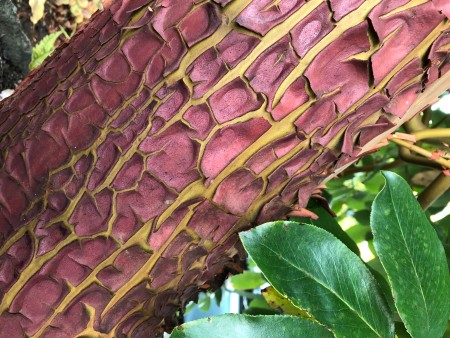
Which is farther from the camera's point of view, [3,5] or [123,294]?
[3,5]

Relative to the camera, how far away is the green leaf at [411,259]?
0.41 m

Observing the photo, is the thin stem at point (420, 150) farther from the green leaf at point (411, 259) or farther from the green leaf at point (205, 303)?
the green leaf at point (205, 303)

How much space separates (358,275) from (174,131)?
16cm

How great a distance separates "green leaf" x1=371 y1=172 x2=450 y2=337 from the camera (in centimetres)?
41

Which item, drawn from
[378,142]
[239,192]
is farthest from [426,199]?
[239,192]

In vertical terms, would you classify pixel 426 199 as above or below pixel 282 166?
below

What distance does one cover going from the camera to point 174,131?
0.38 m

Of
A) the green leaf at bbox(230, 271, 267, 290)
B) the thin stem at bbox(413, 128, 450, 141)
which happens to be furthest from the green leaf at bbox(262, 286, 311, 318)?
the green leaf at bbox(230, 271, 267, 290)

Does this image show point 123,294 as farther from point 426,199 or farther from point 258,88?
point 426,199

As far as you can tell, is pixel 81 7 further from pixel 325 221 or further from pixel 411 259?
pixel 411 259

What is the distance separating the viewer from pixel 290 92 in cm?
38

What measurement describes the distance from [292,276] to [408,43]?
171 millimetres

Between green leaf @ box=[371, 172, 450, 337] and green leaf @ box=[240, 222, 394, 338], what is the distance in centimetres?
2

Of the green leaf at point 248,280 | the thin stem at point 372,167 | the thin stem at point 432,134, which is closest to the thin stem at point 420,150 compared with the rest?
the thin stem at point 432,134
